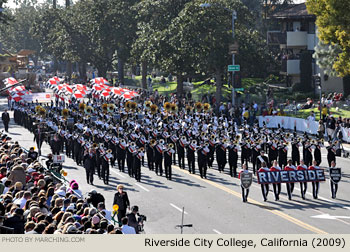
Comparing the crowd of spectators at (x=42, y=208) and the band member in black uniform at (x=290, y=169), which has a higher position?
the crowd of spectators at (x=42, y=208)

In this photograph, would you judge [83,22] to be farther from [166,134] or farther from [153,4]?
[166,134]

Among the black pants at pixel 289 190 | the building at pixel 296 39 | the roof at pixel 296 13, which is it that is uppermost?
the roof at pixel 296 13

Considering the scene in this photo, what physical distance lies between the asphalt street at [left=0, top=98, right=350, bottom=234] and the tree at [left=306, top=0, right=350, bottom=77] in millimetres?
12267

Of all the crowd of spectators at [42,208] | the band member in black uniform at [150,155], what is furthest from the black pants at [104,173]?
the crowd of spectators at [42,208]

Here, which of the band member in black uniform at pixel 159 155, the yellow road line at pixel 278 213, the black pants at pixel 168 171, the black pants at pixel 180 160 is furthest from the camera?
the black pants at pixel 180 160

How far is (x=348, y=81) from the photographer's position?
53.8 meters

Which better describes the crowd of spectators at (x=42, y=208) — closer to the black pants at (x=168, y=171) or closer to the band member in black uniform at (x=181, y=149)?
the black pants at (x=168, y=171)

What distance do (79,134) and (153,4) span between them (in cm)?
2603

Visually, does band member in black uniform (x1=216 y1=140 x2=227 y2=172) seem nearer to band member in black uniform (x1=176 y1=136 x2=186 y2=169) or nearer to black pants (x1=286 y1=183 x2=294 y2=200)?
band member in black uniform (x1=176 y1=136 x2=186 y2=169)

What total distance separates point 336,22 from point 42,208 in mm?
29257

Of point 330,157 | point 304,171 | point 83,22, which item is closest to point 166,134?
point 330,157

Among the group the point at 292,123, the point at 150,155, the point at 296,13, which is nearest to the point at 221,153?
the point at 150,155

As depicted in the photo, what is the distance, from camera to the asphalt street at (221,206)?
881 inches

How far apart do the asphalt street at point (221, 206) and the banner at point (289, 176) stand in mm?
725
